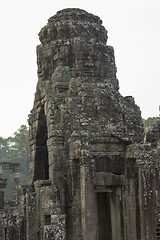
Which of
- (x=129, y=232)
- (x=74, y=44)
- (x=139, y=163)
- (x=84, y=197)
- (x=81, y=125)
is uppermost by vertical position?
(x=74, y=44)

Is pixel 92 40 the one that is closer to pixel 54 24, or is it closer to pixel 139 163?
pixel 54 24

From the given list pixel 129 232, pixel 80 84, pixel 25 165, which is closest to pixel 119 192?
pixel 129 232

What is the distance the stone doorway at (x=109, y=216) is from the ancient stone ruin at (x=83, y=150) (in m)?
0.03

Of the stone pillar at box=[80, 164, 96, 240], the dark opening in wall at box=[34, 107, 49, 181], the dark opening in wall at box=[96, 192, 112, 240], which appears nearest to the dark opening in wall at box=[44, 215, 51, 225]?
the stone pillar at box=[80, 164, 96, 240]

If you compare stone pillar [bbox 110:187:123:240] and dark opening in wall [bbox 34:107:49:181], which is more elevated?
dark opening in wall [bbox 34:107:49:181]

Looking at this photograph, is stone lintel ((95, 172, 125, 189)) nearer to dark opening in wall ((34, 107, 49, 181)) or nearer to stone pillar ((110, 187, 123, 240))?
stone pillar ((110, 187, 123, 240))

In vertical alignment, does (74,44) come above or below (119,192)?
above

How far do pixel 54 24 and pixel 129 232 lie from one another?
7539mm

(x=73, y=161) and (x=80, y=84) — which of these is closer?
(x=73, y=161)

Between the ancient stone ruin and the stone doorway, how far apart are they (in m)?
0.03

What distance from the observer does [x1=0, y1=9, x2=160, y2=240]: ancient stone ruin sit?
41.8 feet

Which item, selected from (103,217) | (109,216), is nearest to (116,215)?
(109,216)

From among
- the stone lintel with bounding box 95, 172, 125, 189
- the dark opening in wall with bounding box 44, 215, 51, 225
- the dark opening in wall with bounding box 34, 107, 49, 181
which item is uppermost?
the dark opening in wall with bounding box 34, 107, 49, 181

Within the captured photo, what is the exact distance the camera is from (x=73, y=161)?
13.4 meters
